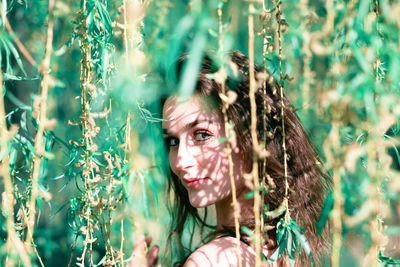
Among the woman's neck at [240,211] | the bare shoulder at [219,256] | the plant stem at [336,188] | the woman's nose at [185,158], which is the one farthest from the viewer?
the woman's neck at [240,211]

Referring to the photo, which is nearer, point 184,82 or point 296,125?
point 184,82

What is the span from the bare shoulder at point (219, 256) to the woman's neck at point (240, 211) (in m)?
0.14

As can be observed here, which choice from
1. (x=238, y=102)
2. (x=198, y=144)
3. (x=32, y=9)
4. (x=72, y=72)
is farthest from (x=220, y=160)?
(x=32, y=9)

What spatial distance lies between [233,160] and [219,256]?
28 centimetres

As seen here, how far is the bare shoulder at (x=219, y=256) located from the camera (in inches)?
41.4

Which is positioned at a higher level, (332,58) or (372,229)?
(332,58)

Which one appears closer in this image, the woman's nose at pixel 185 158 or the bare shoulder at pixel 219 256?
the bare shoulder at pixel 219 256

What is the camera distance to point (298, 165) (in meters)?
1.30

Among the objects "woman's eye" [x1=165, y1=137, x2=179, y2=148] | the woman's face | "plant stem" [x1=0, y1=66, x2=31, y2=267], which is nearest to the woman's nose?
the woman's face

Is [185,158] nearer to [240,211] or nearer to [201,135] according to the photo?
[201,135]

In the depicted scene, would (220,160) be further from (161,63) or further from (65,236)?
(65,236)

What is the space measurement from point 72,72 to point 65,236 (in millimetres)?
1014

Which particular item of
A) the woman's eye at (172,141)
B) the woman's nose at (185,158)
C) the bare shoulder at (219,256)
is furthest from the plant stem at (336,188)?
the woman's eye at (172,141)

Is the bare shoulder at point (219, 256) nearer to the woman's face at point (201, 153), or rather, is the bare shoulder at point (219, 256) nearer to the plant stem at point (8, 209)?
the woman's face at point (201, 153)
